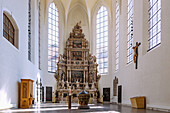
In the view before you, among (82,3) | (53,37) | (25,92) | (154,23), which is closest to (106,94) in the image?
(53,37)

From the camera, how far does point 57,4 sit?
98.3ft

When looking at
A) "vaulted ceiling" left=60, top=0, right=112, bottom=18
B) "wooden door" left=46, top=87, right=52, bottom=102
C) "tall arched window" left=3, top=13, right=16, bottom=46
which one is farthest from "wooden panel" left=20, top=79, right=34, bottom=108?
"vaulted ceiling" left=60, top=0, right=112, bottom=18

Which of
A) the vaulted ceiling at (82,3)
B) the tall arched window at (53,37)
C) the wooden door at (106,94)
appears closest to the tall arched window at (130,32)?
the wooden door at (106,94)

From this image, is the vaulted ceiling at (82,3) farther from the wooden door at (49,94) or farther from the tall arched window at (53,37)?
the wooden door at (49,94)

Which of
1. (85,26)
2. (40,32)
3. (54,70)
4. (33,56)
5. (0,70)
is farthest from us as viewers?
(85,26)

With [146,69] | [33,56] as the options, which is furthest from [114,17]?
[146,69]

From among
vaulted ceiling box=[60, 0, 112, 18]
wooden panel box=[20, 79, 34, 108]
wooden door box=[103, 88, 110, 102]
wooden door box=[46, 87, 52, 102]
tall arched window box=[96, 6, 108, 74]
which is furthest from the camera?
vaulted ceiling box=[60, 0, 112, 18]

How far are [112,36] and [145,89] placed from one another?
13593mm

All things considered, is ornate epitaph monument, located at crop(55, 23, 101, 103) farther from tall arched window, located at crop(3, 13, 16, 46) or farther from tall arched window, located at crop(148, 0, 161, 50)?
tall arched window, located at crop(148, 0, 161, 50)

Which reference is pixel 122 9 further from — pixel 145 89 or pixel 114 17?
pixel 145 89

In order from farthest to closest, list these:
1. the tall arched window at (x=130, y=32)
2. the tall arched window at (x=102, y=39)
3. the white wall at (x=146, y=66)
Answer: the tall arched window at (x=102, y=39)
the tall arched window at (x=130, y=32)
the white wall at (x=146, y=66)

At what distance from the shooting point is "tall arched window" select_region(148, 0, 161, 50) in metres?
13.1

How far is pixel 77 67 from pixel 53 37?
4629 mm

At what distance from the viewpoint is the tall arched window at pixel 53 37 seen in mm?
28703
